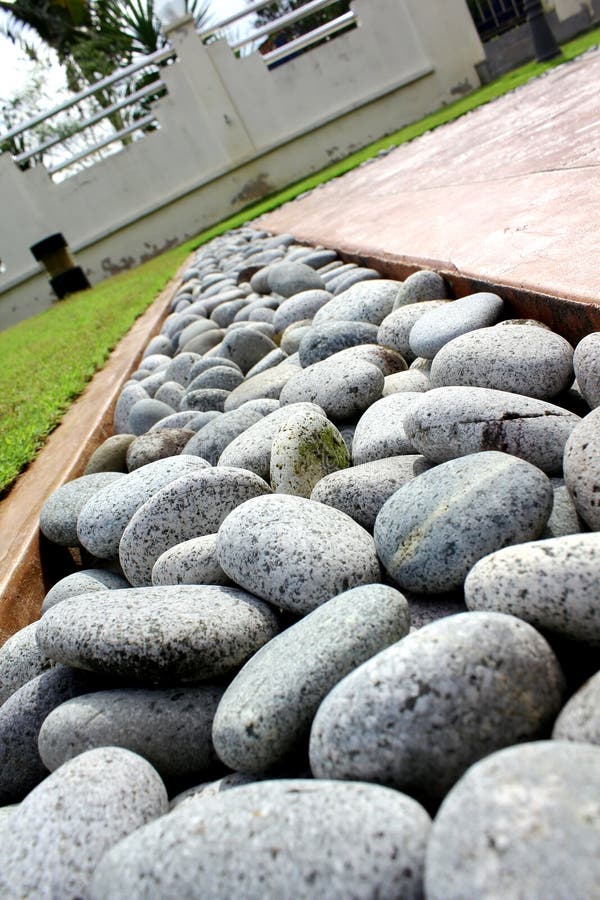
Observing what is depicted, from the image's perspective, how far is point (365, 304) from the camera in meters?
2.75

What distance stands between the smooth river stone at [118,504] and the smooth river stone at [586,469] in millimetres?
926

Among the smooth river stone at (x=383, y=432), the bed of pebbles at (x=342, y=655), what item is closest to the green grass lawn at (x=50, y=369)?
the bed of pebbles at (x=342, y=655)

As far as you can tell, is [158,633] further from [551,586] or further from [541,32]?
[541,32]

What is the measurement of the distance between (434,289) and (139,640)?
165cm

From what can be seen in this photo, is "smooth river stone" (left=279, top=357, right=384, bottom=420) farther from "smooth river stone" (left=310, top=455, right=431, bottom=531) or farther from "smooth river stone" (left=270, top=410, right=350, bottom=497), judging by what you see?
"smooth river stone" (left=310, top=455, right=431, bottom=531)

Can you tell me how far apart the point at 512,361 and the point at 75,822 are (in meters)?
1.20

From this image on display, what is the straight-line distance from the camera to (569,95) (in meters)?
5.45

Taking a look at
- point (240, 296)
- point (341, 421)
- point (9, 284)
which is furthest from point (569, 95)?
point (9, 284)

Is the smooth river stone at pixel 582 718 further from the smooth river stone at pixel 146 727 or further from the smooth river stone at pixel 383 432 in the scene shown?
the smooth river stone at pixel 383 432

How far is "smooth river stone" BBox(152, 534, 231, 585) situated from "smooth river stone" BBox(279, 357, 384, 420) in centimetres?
63

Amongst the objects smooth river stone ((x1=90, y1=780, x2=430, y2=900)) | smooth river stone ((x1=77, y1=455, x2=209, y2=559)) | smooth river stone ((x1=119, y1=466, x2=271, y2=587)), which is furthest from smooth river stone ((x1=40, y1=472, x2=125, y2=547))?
smooth river stone ((x1=90, y1=780, x2=430, y2=900))

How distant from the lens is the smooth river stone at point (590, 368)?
1376 mm

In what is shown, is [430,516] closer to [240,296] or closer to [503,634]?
[503,634]

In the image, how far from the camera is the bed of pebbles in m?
0.71
